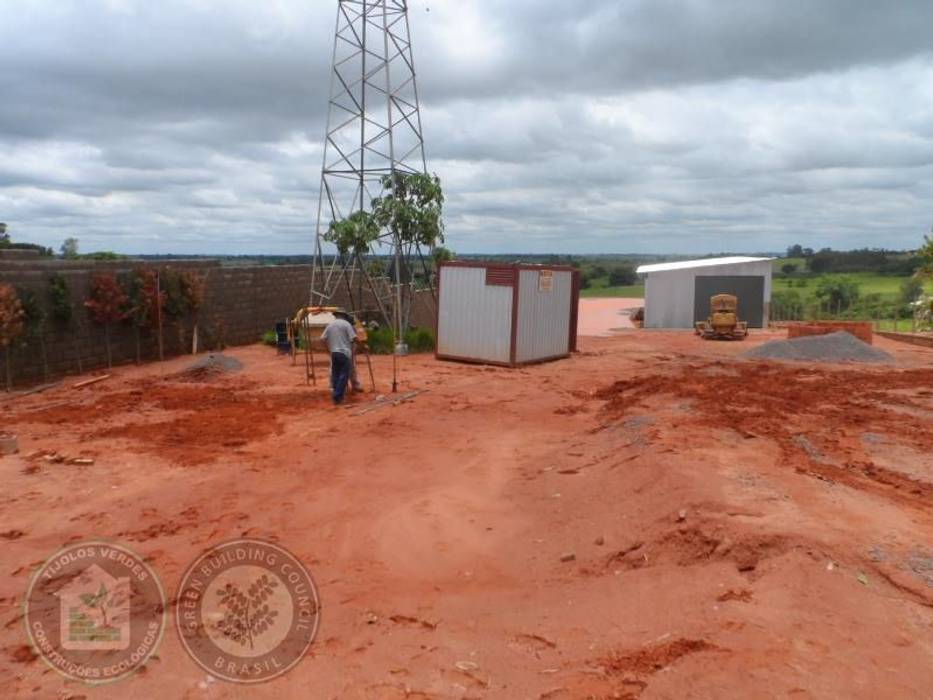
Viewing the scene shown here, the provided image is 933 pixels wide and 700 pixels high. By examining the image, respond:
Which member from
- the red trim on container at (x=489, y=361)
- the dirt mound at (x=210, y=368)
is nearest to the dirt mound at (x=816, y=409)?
the red trim on container at (x=489, y=361)

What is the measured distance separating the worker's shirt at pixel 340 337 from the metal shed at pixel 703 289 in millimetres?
23354

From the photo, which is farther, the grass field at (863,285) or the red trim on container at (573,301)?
the grass field at (863,285)

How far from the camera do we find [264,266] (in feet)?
77.6

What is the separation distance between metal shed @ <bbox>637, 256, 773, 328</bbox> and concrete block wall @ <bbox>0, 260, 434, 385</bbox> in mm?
13518

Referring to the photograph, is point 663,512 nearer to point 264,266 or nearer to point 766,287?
point 264,266

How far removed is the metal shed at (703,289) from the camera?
3359cm

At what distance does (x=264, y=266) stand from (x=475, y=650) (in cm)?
2029

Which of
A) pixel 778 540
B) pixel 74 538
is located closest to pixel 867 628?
pixel 778 540

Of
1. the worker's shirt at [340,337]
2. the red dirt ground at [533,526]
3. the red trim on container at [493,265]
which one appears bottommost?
the red dirt ground at [533,526]

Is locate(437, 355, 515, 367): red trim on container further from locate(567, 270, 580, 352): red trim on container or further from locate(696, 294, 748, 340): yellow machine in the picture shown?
locate(696, 294, 748, 340): yellow machine

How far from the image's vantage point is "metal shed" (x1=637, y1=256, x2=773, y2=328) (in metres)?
33.6

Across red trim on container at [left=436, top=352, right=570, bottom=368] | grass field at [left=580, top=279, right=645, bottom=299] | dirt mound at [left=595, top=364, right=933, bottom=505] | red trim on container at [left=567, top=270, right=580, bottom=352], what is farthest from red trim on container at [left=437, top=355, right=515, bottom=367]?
grass field at [left=580, top=279, right=645, bottom=299]

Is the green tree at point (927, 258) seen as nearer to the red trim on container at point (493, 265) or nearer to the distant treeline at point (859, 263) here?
the red trim on container at point (493, 265)

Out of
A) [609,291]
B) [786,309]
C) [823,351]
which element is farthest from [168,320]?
[609,291]
